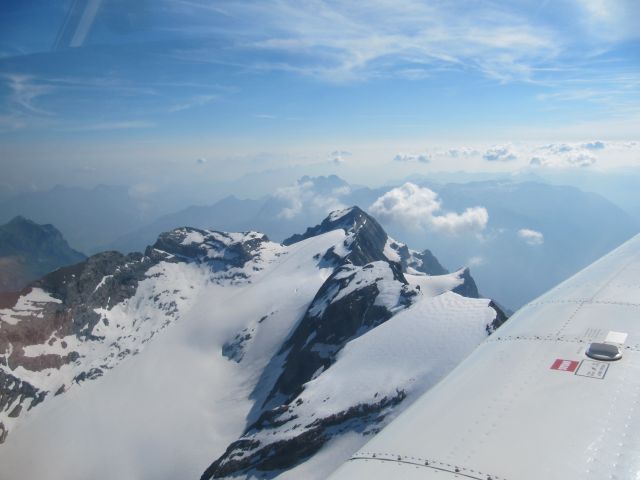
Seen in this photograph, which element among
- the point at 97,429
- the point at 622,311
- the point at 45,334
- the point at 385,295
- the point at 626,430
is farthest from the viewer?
the point at 45,334

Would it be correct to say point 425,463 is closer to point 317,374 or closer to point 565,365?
point 565,365

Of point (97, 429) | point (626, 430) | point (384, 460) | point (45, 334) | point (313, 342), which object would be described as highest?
point (626, 430)

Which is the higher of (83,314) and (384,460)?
(384,460)

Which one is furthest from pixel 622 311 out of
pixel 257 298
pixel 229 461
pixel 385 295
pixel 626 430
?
pixel 257 298

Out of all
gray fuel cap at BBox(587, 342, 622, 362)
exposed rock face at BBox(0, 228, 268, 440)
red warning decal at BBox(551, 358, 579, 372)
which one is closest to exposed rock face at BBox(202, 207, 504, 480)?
red warning decal at BBox(551, 358, 579, 372)

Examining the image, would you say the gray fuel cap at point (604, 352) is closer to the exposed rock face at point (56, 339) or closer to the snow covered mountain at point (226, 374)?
the snow covered mountain at point (226, 374)

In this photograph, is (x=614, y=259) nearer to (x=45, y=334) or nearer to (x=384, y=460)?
(x=384, y=460)
